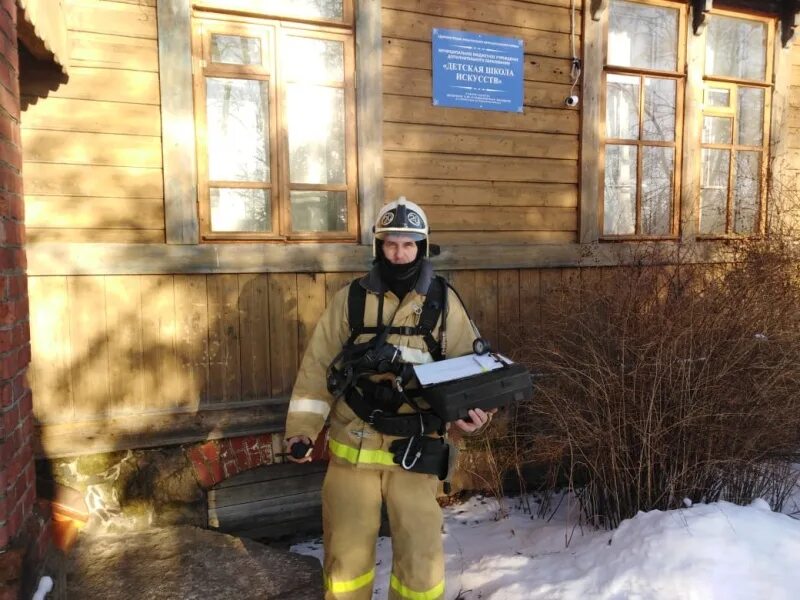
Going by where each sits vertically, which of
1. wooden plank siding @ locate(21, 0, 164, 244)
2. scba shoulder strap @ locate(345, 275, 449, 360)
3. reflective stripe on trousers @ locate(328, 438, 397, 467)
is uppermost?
wooden plank siding @ locate(21, 0, 164, 244)

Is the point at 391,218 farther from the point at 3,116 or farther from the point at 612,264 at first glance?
the point at 612,264

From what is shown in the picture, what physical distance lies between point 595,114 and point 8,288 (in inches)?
165

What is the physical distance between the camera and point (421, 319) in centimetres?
241

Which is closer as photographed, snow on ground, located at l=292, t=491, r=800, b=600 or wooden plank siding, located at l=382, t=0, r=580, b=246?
snow on ground, located at l=292, t=491, r=800, b=600

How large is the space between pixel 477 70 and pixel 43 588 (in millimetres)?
3999

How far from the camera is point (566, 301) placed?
3.83 metres

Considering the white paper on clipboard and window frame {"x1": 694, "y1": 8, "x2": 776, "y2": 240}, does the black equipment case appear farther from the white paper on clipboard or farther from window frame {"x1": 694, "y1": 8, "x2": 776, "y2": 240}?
window frame {"x1": 694, "y1": 8, "x2": 776, "y2": 240}

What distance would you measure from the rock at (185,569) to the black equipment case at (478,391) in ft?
4.44

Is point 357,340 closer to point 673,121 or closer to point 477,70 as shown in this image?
point 477,70

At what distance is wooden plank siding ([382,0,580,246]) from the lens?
391 centimetres

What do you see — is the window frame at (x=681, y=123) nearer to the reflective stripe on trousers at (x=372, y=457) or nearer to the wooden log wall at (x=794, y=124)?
the wooden log wall at (x=794, y=124)

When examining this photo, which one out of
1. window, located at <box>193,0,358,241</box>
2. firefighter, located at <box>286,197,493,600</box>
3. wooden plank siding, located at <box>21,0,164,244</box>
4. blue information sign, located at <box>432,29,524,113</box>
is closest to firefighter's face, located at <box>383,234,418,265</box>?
firefighter, located at <box>286,197,493,600</box>

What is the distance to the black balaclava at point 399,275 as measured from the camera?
2.41 metres

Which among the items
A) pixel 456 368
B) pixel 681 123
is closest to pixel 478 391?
pixel 456 368
